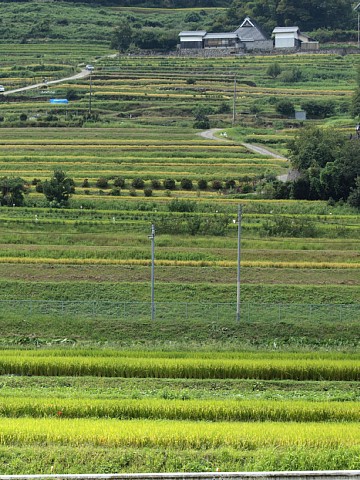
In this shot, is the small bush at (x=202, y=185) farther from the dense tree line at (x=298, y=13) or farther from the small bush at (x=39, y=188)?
the dense tree line at (x=298, y=13)

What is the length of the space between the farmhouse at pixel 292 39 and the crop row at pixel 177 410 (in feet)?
369

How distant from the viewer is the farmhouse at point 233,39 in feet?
440

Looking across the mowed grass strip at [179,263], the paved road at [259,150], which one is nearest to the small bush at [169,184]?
the paved road at [259,150]

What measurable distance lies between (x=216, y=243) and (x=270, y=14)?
100277mm

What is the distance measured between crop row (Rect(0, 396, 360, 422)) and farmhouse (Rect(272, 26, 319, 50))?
11260cm

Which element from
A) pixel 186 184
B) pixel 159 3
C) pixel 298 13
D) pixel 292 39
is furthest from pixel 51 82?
pixel 159 3

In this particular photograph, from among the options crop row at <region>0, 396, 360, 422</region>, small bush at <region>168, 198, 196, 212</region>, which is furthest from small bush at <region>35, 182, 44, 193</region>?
crop row at <region>0, 396, 360, 422</region>

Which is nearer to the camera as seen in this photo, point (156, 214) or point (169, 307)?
point (169, 307)

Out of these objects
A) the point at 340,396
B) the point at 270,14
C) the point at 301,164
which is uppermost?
the point at 270,14

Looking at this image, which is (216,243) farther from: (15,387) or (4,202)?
(15,387)

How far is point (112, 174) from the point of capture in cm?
7288

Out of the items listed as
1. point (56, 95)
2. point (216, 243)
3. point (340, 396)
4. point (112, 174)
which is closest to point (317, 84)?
point (56, 95)

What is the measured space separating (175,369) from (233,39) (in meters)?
108

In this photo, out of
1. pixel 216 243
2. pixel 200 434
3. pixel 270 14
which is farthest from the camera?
pixel 270 14
